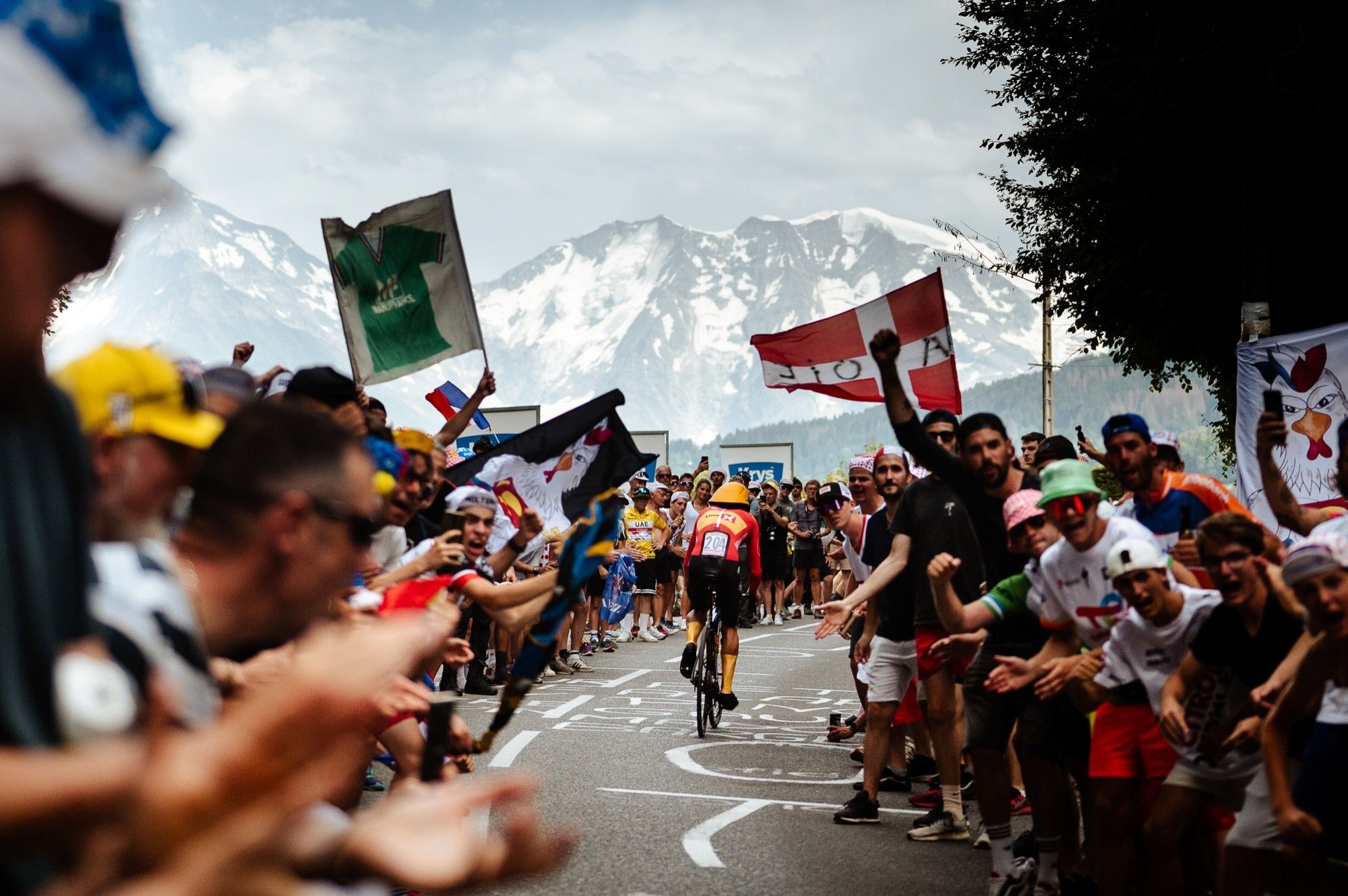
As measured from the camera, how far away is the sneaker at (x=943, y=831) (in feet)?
26.3

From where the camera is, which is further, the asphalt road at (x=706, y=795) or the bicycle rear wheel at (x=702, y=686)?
the bicycle rear wheel at (x=702, y=686)

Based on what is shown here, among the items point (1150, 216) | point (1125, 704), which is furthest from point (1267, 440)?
point (1150, 216)

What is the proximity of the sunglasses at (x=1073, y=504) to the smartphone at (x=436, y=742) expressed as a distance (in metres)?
3.38

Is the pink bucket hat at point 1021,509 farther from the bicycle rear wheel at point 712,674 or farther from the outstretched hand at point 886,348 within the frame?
the bicycle rear wheel at point 712,674

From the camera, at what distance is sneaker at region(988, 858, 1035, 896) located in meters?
6.61

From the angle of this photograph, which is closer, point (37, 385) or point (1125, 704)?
point (37, 385)

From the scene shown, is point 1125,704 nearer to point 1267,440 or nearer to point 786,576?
point 1267,440

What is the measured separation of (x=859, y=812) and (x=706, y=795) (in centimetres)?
123

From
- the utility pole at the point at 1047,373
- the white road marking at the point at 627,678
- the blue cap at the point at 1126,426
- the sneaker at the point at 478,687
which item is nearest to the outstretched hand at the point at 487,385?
the blue cap at the point at 1126,426

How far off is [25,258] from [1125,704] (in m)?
5.25

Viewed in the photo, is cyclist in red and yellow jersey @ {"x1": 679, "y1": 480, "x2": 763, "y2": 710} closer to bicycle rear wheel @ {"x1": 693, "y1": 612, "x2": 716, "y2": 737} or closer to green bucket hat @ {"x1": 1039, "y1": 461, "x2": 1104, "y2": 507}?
bicycle rear wheel @ {"x1": 693, "y1": 612, "x2": 716, "y2": 737}

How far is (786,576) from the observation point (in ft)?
96.0

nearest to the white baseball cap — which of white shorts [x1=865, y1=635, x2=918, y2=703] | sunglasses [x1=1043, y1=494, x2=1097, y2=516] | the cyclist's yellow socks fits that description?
sunglasses [x1=1043, y1=494, x2=1097, y2=516]

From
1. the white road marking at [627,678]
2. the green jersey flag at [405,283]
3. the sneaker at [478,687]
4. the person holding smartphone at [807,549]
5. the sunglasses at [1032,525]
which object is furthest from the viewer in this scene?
the person holding smartphone at [807,549]
